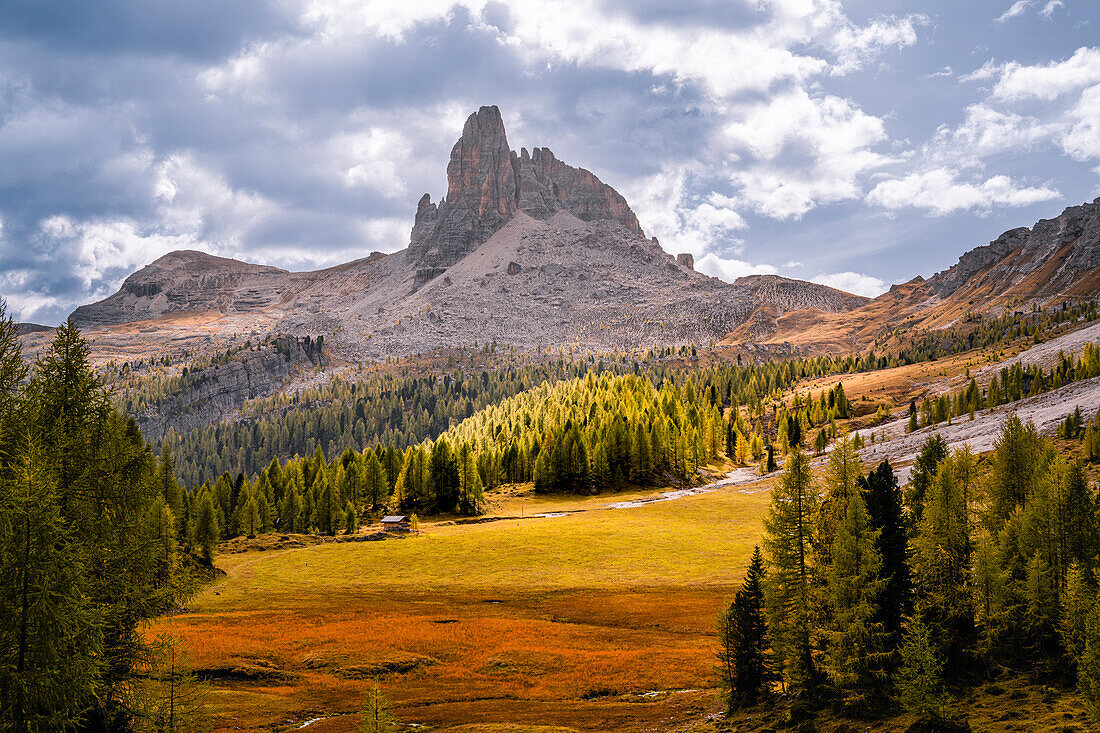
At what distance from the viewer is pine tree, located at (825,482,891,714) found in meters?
31.4

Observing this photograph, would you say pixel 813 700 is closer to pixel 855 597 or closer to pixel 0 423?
pixel 855 597

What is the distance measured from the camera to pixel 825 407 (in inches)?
7525

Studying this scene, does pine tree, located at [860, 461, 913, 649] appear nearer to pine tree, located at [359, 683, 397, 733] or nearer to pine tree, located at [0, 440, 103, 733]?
pine tree, located at [359, 683, 397, 733]

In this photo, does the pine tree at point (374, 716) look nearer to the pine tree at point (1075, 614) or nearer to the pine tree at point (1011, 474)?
Answer: the pine tree at point (1075, 614)

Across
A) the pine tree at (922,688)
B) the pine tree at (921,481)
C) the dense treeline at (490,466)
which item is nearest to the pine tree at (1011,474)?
the pine tree at (921,481)

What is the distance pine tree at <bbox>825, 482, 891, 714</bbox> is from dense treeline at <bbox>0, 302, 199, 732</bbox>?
1199 inches

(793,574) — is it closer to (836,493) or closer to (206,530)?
(836,493)

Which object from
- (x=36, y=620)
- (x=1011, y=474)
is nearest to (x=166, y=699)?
(x=36, y=620)

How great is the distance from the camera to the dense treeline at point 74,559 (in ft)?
56.5

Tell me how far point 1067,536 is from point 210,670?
188ft

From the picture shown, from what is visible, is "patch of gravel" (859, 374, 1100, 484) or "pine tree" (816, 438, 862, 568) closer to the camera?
"pine tree" (816, 438, 862, 568)

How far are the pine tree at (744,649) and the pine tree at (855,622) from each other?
4.00 meters

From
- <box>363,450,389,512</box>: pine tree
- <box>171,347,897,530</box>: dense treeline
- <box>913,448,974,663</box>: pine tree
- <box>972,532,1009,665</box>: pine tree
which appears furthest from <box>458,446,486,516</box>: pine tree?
<box>972,532,1009,665</box>: pine tree

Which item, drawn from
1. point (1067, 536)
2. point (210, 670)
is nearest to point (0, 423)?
point (210, 670)
